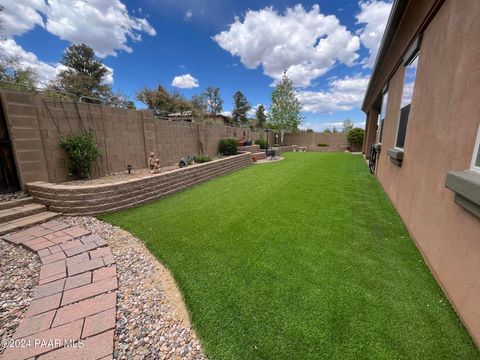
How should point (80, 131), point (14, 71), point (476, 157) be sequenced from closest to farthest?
point (476, 157), point (80, 131), point (14, 71)

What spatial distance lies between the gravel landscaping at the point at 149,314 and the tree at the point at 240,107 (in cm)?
4919

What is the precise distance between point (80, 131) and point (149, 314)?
5299 millimetres

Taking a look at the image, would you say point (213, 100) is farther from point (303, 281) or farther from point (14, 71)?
point (303, 281)

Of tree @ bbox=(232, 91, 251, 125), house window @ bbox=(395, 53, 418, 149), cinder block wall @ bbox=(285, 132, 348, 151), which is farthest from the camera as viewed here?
tree @ bbox=(232, 91, 251, 125)

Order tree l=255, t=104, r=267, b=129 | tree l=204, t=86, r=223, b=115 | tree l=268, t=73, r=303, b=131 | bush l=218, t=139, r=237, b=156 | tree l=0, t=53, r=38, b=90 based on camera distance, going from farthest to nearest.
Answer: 1. tree l=255, t=104, r=267, b=129
2. tree l=204, t=86, r=223, b=115
3. tree l=268, t=73, r=303, b=131
4. tree l=0, t=53, r=38, b=90
5. bush l=218, t=139, r=237, b=156

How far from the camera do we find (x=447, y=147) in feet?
7.28

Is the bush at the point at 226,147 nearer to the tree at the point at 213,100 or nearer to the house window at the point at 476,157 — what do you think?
the house window at the point at 476,157

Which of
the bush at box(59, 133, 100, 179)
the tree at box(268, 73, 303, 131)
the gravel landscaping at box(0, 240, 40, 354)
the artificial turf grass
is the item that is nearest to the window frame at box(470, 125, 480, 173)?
the artificial turf grass

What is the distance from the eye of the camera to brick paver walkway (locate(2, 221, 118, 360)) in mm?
1558

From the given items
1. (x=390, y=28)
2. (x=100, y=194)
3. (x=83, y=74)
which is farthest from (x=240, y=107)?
(x=100, y=194)

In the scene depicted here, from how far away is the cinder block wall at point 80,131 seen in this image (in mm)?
4141

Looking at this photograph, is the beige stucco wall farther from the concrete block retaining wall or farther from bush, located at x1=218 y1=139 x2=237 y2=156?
bush, located at x1=218 y1=139 x2=237 y2=156

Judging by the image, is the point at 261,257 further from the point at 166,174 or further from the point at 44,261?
the point at 166,174

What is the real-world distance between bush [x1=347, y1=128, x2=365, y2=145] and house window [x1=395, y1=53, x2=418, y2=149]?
17.8 metres
